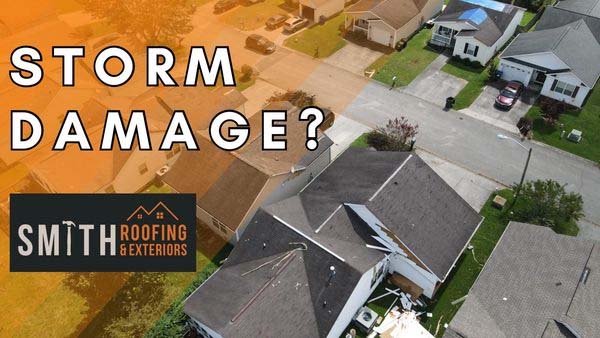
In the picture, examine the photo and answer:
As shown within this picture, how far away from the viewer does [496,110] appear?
45531mm

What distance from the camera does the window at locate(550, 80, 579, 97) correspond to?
4517 centimetres

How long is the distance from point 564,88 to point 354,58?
70.9 ft

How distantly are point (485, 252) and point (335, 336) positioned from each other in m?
13.0

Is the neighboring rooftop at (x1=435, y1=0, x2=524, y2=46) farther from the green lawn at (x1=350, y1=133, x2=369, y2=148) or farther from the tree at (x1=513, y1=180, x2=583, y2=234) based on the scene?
the tree at (x1=513, y1=180, x2=583, y2=234)

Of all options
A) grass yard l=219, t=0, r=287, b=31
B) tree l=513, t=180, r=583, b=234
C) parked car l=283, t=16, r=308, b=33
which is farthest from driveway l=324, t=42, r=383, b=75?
tree l=513, t=180, r=583, b=234

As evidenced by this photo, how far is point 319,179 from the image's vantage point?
34.7 m

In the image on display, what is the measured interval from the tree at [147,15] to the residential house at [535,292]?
134ft

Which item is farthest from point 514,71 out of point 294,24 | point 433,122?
point 294,24

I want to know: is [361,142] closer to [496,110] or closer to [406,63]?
[496,110]

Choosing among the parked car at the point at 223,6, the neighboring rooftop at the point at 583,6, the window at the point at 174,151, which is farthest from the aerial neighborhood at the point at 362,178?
the parked car at the point at 223,6

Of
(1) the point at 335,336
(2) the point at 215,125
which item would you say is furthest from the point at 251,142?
(1) the point at 335,336

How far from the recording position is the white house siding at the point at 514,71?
47656mm

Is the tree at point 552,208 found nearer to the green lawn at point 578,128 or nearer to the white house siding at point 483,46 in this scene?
the green lawn at point 578,128

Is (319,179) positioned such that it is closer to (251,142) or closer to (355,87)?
(251,142)
